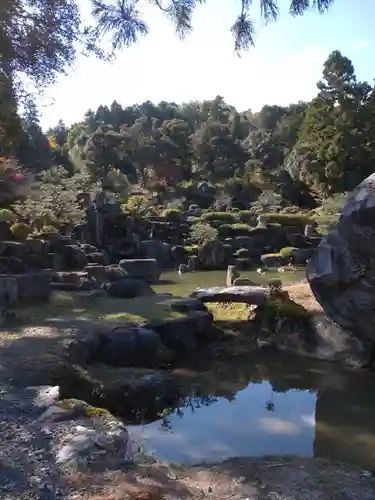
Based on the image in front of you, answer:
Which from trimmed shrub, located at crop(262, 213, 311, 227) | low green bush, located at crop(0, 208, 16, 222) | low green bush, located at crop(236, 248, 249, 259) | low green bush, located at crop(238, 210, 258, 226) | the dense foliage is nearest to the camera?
low green bush, located at crop(0, 208, 16, 222)

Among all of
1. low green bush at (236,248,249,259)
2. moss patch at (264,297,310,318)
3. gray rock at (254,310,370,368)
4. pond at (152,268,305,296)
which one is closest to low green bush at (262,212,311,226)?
low green bush at (236,248,249,259)

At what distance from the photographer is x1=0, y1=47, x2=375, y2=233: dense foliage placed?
71.8 feet

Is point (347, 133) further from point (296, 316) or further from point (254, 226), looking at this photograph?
point (296, 316)

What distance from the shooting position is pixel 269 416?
18.8ft

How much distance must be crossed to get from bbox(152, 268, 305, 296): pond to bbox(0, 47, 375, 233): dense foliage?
10.6 feet

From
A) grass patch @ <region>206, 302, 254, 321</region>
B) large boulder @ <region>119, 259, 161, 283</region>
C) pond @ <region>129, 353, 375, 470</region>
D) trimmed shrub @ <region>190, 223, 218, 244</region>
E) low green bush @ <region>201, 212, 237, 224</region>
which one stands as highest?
low green bush @ <region>201, 212, 237, 224</region>

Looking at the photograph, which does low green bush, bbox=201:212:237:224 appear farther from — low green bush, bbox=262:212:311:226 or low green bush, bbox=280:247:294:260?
low green bush, bbox=280:247:294:260

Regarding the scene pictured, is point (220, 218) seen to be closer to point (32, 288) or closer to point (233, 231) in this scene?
point (233, 231)

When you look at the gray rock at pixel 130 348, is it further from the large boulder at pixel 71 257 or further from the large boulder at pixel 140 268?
the large boulder at pixel 71 257

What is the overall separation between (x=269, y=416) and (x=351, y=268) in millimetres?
2111

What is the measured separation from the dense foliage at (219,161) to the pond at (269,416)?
1049 cm

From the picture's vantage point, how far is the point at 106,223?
832 inches

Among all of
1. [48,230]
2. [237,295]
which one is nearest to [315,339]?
[237,295]

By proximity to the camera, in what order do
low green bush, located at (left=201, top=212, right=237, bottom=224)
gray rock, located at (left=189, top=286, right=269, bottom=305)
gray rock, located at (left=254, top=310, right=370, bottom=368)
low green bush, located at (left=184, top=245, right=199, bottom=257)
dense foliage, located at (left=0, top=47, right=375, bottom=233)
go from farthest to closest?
low green bush, located at (left=201, top=212, right=237, bottom=224) → dense foliage, located at (left=0, top=47, right=375, bottom=233) → low green bush, located at (left=184, top=245, right=199, bottom=257) → gray rock, located at (left=189, top=286, right=269, bottom=305) → gray rock, located at (left=254, top=310, right=370, bottom=368)
